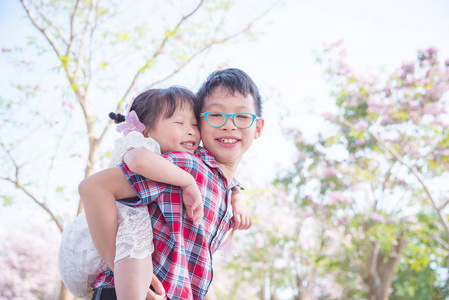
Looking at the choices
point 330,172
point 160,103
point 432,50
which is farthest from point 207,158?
point 330,172

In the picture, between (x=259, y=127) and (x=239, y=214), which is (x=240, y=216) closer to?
(x=239, y=214)

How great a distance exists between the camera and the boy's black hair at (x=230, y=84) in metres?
1.50

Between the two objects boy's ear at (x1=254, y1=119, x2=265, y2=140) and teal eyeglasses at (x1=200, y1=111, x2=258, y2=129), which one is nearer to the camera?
teal eyeglasses at (x1=200, y1=111, x2=258, y2=129)

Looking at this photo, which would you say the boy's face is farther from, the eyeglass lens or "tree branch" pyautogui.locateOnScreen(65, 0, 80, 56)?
"tree branch" pyautogui.locateOnScreen(65, 0, 80, 56)

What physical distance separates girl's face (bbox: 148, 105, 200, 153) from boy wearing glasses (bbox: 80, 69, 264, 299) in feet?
0.18

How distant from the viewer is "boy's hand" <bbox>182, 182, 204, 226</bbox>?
1175mm

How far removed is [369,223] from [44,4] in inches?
293

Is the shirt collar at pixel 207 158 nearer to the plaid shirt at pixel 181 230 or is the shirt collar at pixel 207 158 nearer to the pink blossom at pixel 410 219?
the plaid shirt at pixel 181 230

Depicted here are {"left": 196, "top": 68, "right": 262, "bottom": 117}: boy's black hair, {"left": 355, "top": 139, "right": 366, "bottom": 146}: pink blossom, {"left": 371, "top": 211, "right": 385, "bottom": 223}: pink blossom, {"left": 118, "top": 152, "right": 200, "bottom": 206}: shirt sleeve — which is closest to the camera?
{"left": 118, "top": 152, "right": 200, "bottom": 206}: shirt sleeve

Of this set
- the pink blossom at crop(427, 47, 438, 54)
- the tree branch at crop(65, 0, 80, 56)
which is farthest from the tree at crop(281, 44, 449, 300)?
the tree branch at crop(65, 0, 80, 56)

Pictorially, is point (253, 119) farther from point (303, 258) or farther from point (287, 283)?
point (287, 283)

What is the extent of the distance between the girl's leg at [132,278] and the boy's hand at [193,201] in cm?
19

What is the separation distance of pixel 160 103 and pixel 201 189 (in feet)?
1.20

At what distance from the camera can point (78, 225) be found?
4.60 feet
